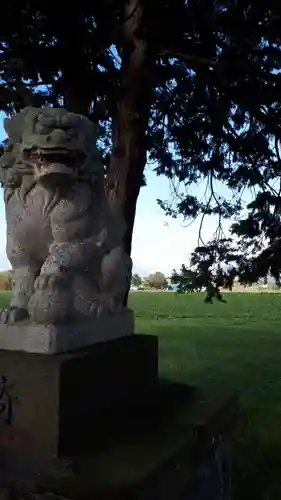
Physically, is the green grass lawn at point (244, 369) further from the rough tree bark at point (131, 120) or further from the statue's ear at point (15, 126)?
the statue's ear at point (15, 126)

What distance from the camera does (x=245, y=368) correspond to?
635 cm

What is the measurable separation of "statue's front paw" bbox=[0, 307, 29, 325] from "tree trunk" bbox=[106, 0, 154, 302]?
6.61 ft

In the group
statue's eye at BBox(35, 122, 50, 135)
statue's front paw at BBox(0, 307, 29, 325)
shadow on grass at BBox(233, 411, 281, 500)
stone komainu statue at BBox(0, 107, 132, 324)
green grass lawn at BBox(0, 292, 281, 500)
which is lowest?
shadow on grass at BBox(233, 411, 281, 500)

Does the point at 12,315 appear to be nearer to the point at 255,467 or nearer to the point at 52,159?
the point at 52,159

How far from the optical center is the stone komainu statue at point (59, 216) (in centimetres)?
201

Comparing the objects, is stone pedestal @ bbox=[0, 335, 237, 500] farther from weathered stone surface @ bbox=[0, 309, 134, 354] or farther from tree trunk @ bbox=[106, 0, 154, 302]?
tree trunk @ bbox=[106, 0, 154, 302]

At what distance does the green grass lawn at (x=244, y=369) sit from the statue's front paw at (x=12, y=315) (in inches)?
75.1

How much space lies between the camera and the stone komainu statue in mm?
2008

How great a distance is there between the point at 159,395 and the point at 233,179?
337cm

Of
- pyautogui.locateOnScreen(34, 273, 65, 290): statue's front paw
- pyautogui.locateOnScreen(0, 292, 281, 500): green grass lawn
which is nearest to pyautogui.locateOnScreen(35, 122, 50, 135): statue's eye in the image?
pyautogui.locateOnScreen(34, 273, 65, 290): statue's front paw

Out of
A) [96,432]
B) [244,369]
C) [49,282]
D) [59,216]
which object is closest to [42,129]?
[59,216]

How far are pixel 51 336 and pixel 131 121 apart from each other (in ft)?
8.32

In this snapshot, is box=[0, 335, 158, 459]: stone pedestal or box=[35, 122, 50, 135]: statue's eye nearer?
box=[0, 335, 158, 459]: stone pedestal

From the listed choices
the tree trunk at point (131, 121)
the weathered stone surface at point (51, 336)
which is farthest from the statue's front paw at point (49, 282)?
the tree trunk at point (131, 121)
